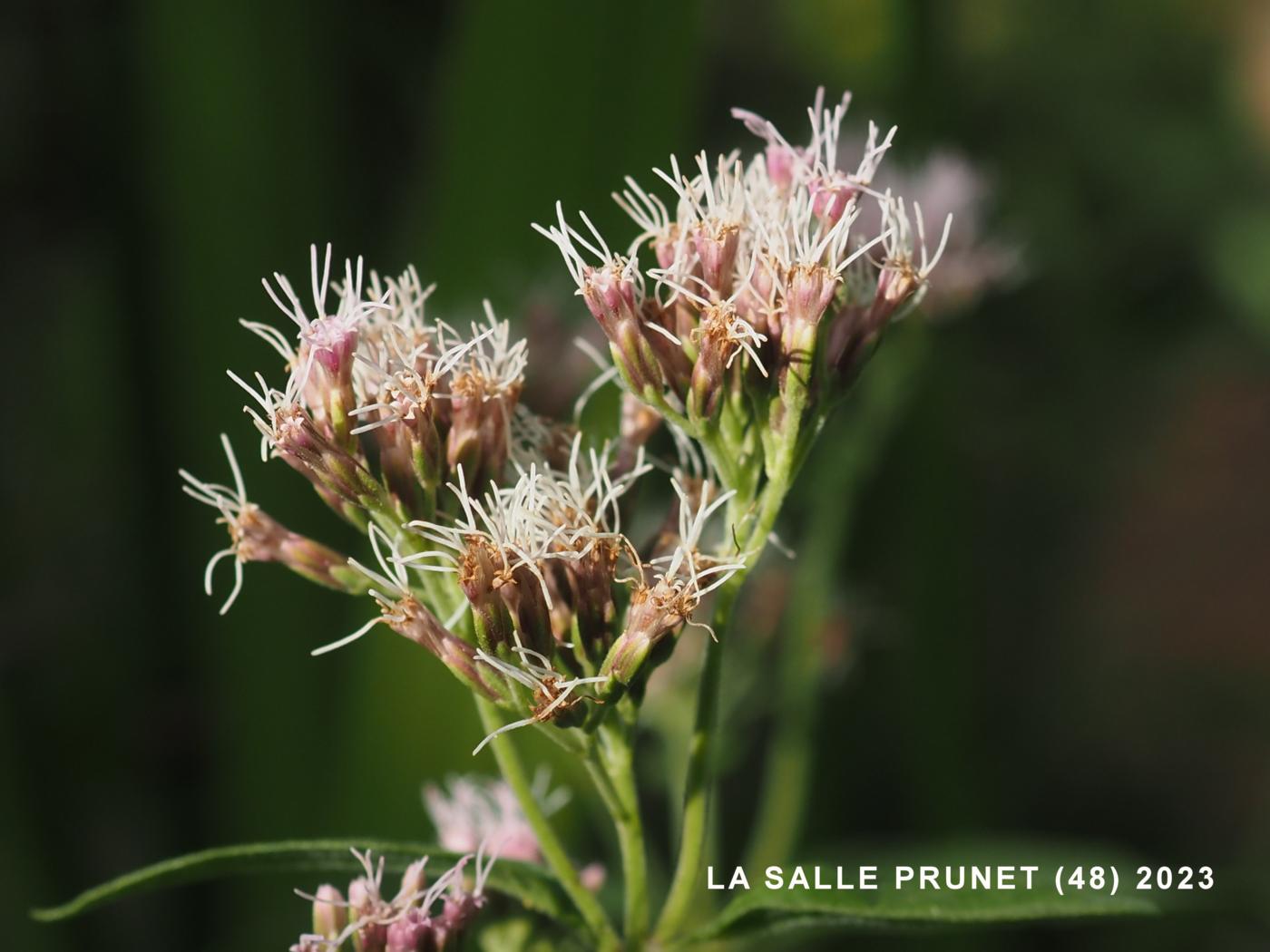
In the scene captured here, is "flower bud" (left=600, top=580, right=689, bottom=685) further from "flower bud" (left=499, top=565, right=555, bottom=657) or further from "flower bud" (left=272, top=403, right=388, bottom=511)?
"flower bud" (left=272, top=403, right=388, bottom=511)

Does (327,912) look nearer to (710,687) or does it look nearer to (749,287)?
(710,687)

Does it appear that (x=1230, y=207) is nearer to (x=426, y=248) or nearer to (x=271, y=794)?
(x=426, y=248)

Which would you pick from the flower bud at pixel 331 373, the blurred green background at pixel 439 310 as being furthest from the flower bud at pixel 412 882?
the blurred green background at pixel 439 310

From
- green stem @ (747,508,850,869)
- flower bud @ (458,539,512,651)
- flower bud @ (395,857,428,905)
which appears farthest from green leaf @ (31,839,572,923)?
green stem @ (747,508,850,869)

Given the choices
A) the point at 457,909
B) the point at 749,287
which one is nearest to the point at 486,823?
the point at 457,909

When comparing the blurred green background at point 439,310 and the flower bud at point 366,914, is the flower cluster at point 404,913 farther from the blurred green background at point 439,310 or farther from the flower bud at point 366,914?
the blurred green background at point 439,310

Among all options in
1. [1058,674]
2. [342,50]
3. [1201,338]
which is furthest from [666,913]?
[1058,674]
